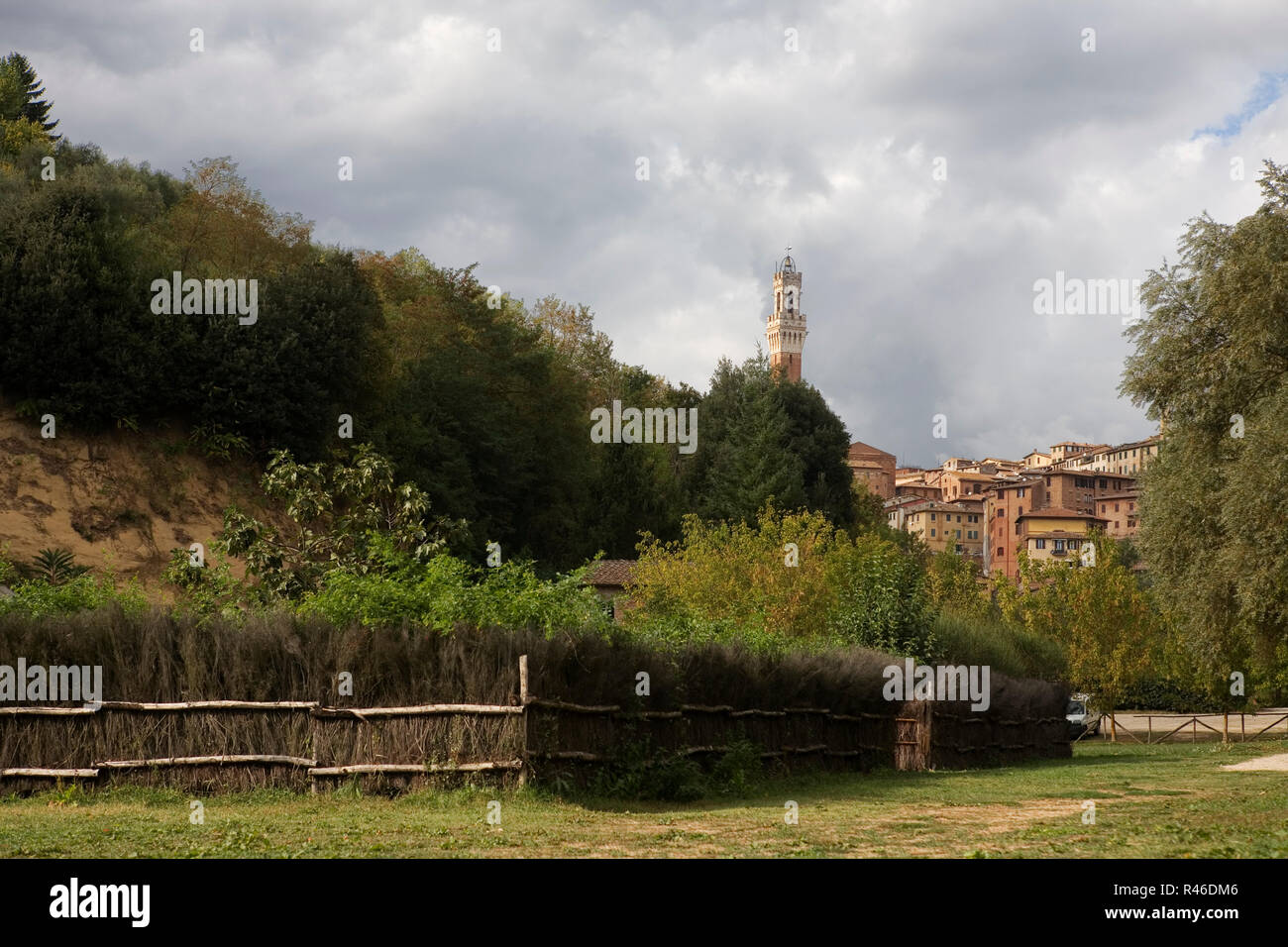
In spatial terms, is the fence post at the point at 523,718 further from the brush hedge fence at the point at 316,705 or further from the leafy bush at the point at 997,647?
the leafy bush at the point at 997,647

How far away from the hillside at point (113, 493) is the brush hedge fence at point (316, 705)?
2185 cm

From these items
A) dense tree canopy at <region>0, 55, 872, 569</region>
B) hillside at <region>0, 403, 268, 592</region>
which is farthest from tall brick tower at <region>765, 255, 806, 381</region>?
hillside at <region>0, 403, 268, 592</region>

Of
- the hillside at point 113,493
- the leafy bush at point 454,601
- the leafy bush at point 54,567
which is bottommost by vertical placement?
the leafy bush at point 454,601

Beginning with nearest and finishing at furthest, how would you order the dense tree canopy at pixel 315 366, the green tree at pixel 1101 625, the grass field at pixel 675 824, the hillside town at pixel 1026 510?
the grass field at pixel 675 824 → the dense tree canopy at pixel 315 366 → the green tree at pixel 1101 625 → the hillside town at pixel 1026 510

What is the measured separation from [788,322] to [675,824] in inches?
7255

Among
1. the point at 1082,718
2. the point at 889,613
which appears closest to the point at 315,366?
the point at 889,613

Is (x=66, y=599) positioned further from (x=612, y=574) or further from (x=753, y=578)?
(x=612, y=574)

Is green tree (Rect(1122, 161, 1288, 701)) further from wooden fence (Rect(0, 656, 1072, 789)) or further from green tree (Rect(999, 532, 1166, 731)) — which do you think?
green tree (Rect(999, 532, 1166, 731))

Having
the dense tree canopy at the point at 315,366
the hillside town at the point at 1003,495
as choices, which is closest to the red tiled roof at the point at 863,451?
the hillside town at the point at 1003,495

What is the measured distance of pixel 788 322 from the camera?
19462 centimetres

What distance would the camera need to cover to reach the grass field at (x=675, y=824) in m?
10.4
